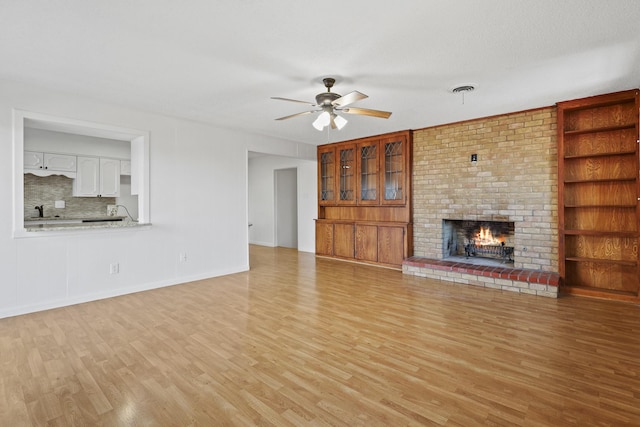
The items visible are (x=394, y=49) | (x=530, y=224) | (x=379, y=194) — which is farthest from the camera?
(x=379, y=194)

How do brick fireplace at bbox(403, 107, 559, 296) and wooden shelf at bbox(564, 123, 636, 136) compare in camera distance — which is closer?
wooden shelf at bbox(564, 123, 636, 136)

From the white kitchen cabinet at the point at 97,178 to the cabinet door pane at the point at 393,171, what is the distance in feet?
17.5

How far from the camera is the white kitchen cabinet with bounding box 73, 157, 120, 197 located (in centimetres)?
605

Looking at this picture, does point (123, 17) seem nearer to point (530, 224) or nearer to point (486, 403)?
point (486, 403)

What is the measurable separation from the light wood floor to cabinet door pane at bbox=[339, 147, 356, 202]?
301 cm

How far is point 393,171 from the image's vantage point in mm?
6070

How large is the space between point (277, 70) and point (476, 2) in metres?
1.76

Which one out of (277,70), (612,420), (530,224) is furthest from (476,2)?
(530,224)

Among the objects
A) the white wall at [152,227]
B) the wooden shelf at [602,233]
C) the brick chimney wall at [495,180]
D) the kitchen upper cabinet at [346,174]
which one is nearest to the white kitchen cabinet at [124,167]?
the white wall at [152,227]

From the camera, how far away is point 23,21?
7.55ft

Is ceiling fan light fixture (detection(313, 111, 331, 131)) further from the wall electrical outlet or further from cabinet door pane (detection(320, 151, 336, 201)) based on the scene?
cabinet door pane (detection(320, 151, 336, 201))

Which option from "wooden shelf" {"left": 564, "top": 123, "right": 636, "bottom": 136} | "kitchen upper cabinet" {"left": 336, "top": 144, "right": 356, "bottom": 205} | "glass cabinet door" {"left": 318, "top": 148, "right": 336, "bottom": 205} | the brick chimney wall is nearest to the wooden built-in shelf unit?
"wooden shelf" {"left": 564, "top": 123, "right": 636, "bottom": 136}

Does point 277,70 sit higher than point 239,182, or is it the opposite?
point 277,70

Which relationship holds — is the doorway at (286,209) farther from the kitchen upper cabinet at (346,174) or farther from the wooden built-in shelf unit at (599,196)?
the wooden built-in shelf unit at (599,196)
